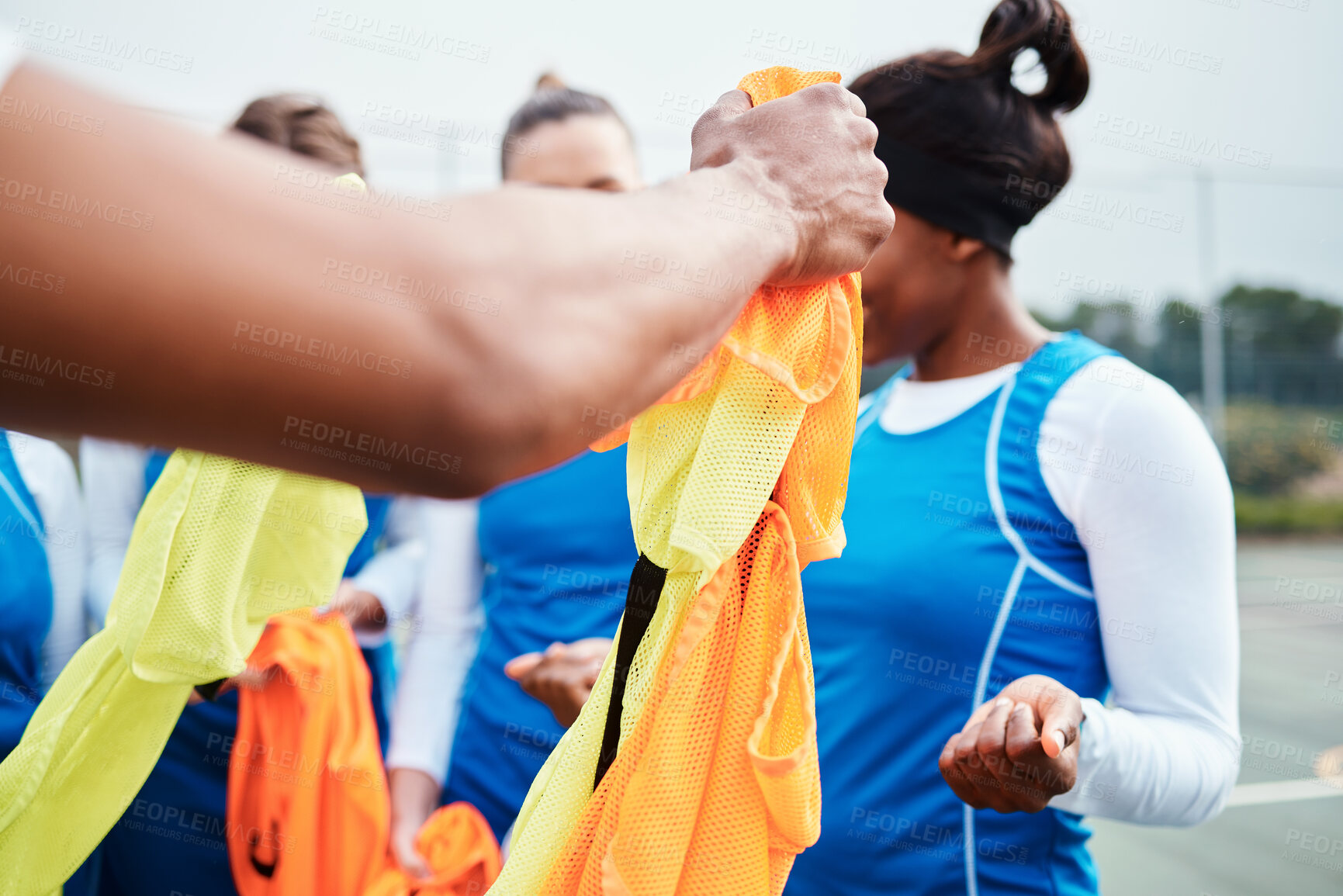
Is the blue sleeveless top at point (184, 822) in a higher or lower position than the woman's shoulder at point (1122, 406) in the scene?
lower

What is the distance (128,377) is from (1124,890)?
500 centimetres

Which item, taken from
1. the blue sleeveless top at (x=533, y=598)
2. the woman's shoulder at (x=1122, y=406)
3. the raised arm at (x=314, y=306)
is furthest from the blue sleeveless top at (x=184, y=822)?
the woman's shoulder at (x=1122, y=406)

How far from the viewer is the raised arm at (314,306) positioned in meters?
0.39

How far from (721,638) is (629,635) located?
0.11m

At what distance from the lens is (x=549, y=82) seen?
2.69m

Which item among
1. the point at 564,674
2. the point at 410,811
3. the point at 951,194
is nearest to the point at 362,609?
the point at 410,811

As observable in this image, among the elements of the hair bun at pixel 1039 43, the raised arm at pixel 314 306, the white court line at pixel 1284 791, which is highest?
the hair bun at pixel 1039 43

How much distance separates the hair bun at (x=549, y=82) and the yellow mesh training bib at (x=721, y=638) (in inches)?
72.2

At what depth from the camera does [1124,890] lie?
4.14 metres

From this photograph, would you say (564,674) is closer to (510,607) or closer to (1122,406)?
(510,607)

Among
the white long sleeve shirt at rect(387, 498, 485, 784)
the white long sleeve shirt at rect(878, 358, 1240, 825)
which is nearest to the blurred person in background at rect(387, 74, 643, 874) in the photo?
the white long sleeve shirt at rect(387, 498, 485, 784)

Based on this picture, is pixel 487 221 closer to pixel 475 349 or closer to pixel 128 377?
pixel 475 349

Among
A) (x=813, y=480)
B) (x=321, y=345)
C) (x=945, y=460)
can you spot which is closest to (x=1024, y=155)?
(x=945, y=460)

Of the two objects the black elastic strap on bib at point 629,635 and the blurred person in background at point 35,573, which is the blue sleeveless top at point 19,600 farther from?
the black elastic strap on bib at point 629,635
